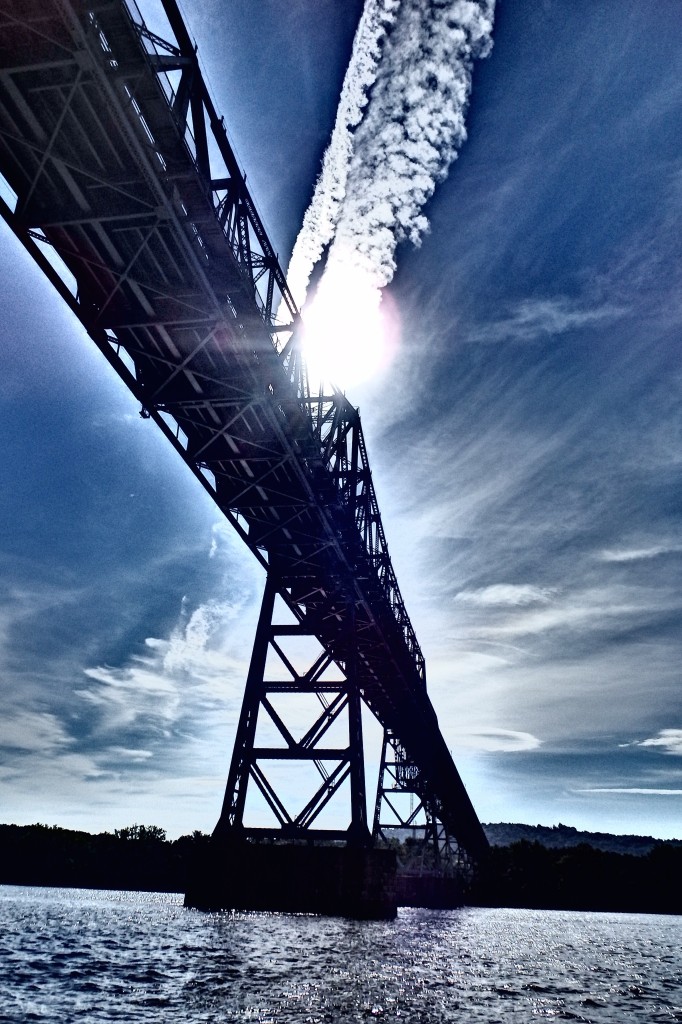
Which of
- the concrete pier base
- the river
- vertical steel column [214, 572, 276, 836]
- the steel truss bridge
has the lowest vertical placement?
the river

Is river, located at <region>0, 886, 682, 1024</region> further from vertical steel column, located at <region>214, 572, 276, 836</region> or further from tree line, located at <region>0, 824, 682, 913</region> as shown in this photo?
tree line, located at <region>0, 824, 682, 913</region>

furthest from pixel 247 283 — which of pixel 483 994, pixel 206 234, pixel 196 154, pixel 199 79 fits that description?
pixel 483 994

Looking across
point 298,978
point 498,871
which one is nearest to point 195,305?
point 298,978

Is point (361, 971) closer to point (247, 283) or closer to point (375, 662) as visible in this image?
point (247, 283)

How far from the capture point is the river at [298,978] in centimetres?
970

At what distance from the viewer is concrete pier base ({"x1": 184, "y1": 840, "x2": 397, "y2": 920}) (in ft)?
69.8

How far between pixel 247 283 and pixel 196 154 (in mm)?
2935

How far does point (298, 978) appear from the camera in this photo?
473 inches

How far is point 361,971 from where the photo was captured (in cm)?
1330

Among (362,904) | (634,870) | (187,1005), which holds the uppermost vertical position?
(634,870)

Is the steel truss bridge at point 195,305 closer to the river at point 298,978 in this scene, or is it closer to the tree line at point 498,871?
the river at point 298,978

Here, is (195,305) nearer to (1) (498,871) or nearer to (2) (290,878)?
(2) (290,878)

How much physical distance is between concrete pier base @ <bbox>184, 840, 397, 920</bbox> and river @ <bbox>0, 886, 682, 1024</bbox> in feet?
1.79

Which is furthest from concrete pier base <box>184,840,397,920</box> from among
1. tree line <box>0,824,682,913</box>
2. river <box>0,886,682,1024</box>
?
tree line <box>0,824,682,913</box>
